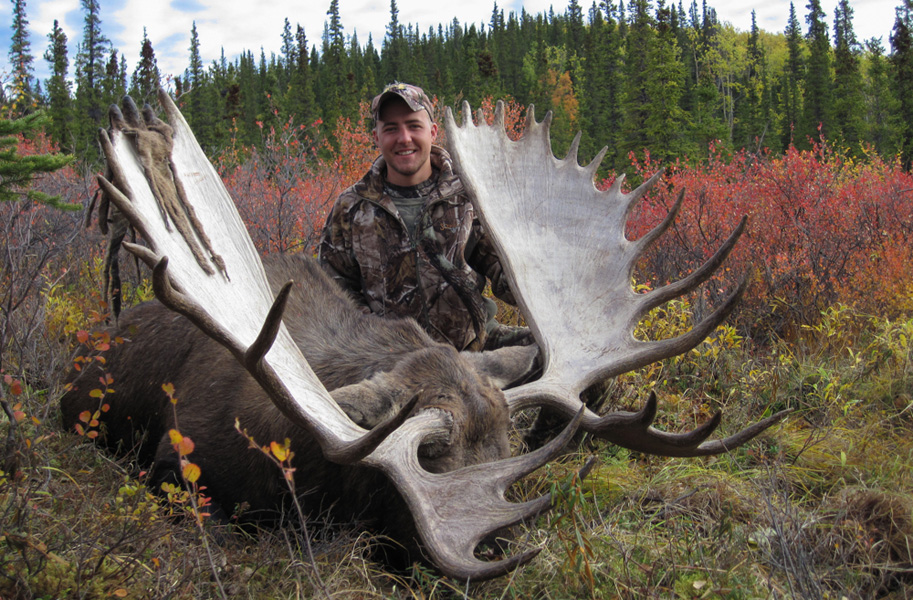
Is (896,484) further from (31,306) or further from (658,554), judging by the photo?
(31,306)

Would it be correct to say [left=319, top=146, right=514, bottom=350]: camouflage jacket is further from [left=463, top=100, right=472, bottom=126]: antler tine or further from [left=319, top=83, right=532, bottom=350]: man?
[left=463, top=100, right=472, bottom=126]: antler tine

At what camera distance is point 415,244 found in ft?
14.9

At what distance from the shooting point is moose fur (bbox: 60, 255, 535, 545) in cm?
252

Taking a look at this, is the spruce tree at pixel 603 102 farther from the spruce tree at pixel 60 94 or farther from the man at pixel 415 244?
the man at pixel 415 244

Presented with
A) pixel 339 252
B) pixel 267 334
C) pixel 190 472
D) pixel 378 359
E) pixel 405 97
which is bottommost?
pixel 190 472

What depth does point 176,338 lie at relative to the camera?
3709 millimetres

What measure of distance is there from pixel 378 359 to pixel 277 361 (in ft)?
1.68

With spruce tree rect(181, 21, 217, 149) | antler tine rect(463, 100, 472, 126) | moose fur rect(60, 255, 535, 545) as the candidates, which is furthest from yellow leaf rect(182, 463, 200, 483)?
spruce tree rect(181, 21, 217, 149)

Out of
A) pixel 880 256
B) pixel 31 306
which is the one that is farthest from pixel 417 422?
pixel 880 256

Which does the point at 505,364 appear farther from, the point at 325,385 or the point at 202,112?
the point at 202,112

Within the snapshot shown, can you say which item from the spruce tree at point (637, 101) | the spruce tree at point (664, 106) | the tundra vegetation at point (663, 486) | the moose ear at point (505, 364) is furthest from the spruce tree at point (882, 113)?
the moose ear at point (505, 364)

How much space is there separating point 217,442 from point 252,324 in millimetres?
732

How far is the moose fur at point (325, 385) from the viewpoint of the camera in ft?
8.27

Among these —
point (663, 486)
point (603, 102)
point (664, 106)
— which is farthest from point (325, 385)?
point (603, 102)
